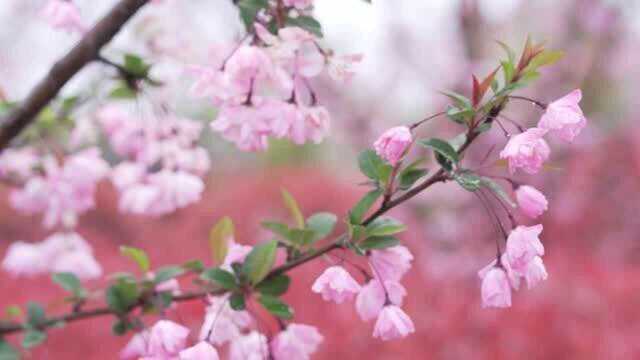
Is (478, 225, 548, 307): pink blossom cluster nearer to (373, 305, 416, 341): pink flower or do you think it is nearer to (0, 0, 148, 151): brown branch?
(373, 305, 416, 341): pink flower

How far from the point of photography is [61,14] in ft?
2.88

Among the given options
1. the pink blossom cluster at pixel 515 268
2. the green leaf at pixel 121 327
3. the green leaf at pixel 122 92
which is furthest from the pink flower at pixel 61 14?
the pink blossom cluster at pixel 515 268

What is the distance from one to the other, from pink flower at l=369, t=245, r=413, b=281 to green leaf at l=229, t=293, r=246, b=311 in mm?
113

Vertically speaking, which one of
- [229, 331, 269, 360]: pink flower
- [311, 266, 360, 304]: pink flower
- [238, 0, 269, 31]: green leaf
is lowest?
[229, 331, 269, 360]: pink flower

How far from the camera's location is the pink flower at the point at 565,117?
55cm

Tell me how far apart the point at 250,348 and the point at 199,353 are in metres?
0.09

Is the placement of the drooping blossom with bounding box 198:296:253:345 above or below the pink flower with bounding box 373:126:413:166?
below

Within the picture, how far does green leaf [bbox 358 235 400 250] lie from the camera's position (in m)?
0.65

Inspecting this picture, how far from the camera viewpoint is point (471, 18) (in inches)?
141

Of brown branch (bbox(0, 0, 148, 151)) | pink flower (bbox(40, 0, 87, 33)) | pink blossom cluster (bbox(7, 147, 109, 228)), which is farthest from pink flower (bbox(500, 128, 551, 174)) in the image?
pink blossom cluster (bbox(7, 147, 109, 228))

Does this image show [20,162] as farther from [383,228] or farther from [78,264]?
[383,228]

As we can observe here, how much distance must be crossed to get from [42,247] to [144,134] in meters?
0.36

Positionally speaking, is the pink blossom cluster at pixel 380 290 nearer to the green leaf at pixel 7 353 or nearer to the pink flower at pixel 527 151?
the pink flower at pixel 527 151

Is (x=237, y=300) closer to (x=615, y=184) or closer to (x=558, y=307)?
(x=558, y=307)
